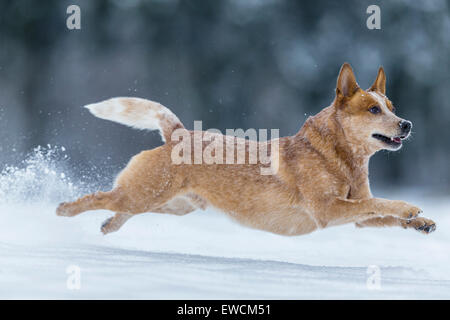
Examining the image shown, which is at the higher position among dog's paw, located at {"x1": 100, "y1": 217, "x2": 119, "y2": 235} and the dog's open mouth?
the dog's open mouth

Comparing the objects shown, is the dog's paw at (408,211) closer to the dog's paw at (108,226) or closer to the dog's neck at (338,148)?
the dog's neck at (338,148)

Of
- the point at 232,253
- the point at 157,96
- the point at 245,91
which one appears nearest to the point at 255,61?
the point at 245,91

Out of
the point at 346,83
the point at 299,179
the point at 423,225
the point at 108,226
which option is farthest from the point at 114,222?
the point at 423,225

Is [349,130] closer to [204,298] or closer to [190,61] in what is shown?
[204,298]

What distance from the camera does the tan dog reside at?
3178 mm

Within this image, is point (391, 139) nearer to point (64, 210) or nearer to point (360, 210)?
point (360, 210)

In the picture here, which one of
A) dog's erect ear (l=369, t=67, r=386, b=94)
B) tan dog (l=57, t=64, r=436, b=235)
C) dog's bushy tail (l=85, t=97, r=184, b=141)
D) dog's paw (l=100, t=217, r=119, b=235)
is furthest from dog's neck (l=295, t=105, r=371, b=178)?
dog's paw (l=100, t=217, r=119, b=235)

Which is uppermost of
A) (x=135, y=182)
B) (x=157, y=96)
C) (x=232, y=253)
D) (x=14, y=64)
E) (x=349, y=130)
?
(x=14, y=64)

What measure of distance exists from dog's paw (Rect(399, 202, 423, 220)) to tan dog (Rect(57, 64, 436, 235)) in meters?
0.05

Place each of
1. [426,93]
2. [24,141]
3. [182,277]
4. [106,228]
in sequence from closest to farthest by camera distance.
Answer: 1. [182,277]
2. [106,228]
3. [24,141]
4. [426,93]

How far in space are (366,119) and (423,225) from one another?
0.75 meters

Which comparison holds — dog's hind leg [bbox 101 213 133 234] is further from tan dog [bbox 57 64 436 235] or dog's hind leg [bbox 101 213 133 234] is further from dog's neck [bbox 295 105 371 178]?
dog's neck [bbox 295 105 371 178]

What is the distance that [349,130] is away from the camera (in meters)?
3.24

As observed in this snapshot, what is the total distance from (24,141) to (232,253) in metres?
2.64
